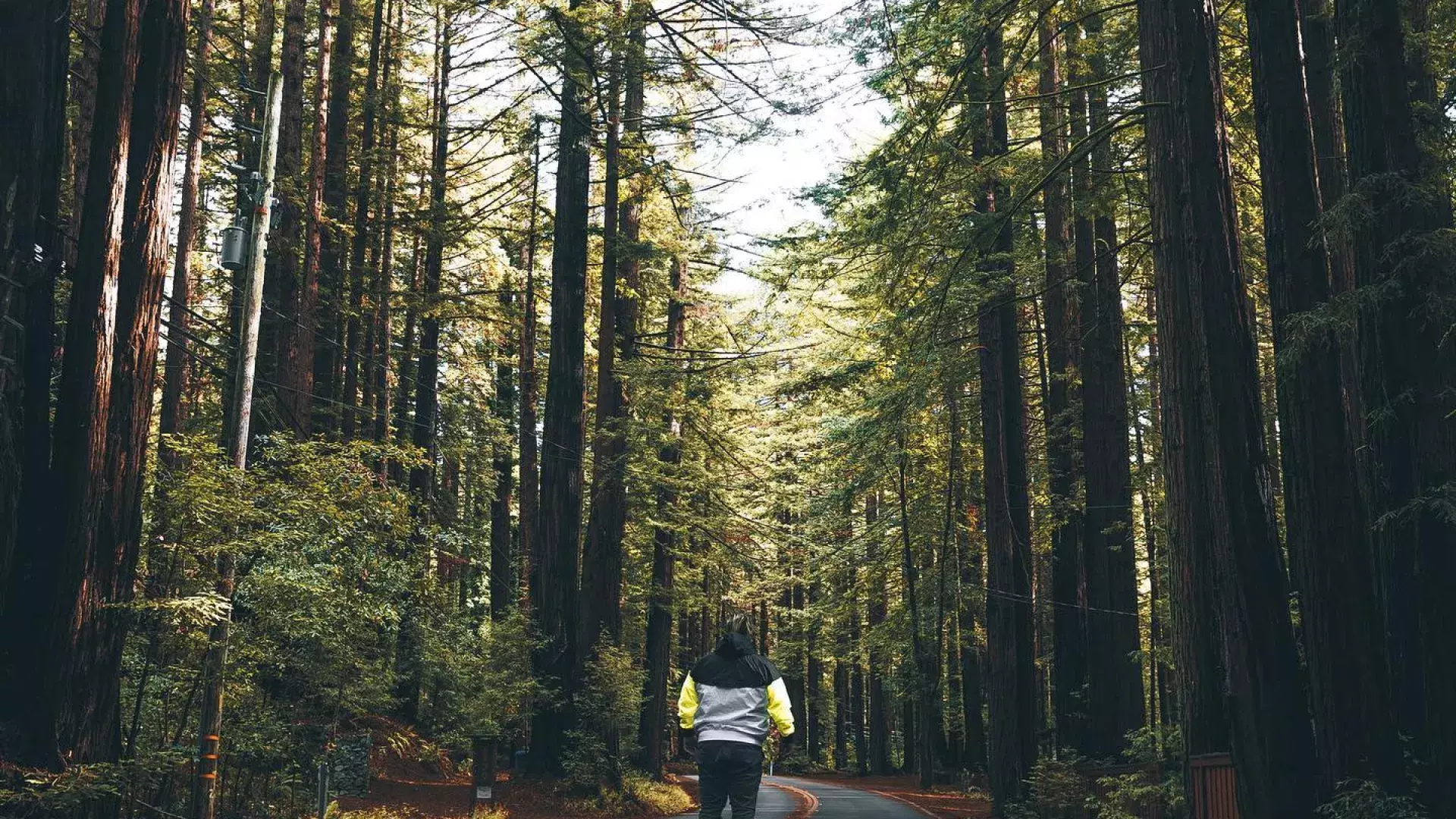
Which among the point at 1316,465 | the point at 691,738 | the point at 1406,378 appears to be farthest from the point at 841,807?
the point at 1406,378

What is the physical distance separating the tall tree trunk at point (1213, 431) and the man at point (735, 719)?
13.4 ft

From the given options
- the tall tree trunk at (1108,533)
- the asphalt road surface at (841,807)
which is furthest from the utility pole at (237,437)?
the tall tree trunk at (1108,533)

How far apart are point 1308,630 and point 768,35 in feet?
44.0

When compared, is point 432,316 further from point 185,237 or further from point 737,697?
point 737,697

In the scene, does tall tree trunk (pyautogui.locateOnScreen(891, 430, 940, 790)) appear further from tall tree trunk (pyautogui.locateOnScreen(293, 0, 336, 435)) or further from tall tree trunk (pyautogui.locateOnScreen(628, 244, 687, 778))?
tall tree trunk (pyautogui.locateOnScreen(293, 0, 336, 435))

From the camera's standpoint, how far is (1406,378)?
8383mm

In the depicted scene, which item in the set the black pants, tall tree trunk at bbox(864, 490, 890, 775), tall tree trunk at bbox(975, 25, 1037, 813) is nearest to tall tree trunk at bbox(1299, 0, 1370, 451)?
tall tree trunk at bbox(975, 25, 1037, 813)

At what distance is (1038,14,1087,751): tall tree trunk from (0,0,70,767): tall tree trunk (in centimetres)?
1433

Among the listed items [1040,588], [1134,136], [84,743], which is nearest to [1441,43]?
[1134,136]

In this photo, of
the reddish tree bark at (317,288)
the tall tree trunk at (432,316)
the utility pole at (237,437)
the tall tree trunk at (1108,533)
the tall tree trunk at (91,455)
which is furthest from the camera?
the tall tree trunk at (432,316)

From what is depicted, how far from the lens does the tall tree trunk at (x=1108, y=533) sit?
1781 centimetres

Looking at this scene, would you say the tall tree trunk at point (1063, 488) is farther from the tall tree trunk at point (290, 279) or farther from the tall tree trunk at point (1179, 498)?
the tall tree trunk at point (290, 279)

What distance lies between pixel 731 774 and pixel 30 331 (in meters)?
7.76

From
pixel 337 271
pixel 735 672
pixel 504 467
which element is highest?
pixel 337 271
